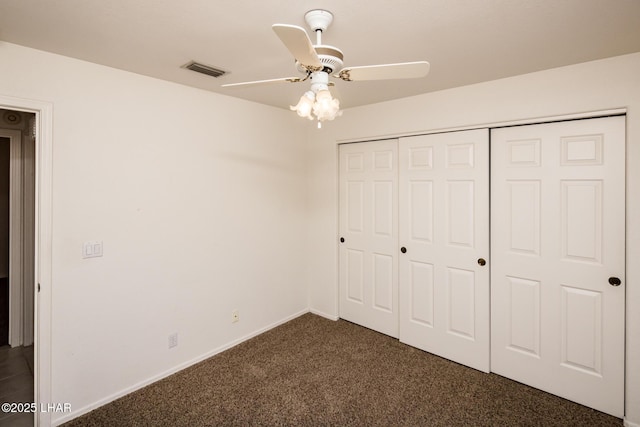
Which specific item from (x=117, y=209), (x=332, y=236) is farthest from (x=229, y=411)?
(x=332, y=236)

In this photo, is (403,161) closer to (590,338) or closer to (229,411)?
(590,338)

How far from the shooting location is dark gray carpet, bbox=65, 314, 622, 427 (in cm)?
223

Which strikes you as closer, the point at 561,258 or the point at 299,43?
the point at 299,43

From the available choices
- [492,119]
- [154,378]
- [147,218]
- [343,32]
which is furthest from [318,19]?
[154,378]

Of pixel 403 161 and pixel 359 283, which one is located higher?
pixel 403 161

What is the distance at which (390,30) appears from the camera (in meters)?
1.80

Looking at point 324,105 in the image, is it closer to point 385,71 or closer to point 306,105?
point 306,105

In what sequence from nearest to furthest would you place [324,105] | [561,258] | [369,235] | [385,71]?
1. [324,105]
2. [385,71]
3. [561,258]
4. [369,235]

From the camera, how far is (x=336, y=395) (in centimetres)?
249

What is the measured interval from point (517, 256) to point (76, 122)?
3.33 meters

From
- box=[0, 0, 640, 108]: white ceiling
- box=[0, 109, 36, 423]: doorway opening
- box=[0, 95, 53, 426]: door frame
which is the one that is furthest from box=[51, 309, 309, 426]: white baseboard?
box=[0, 0, 640, 108]: white ceiling

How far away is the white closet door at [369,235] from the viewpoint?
3402mm

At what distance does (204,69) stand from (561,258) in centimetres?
291

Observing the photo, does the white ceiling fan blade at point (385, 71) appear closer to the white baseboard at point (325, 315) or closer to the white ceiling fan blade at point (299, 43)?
the white ceiling fan blade at point (299, 43)
